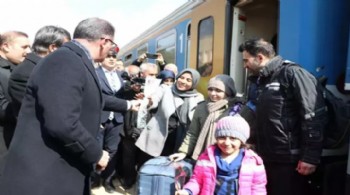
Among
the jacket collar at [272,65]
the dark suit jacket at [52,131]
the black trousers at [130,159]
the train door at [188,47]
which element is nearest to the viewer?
the dark suit jacket at [52,131]

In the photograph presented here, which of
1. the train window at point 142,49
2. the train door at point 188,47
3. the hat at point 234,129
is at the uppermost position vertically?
the train window at point 142,49

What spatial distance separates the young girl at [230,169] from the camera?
2330 mm

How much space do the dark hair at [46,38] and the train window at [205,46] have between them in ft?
6.62

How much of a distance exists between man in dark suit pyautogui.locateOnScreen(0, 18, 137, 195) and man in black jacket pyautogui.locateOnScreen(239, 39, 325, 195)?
1191 millimetres

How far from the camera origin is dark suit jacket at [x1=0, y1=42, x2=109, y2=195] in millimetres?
1713

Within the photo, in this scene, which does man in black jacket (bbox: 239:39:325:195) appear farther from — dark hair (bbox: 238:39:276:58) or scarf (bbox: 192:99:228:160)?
scarf (bbox: 192:99:228:160)

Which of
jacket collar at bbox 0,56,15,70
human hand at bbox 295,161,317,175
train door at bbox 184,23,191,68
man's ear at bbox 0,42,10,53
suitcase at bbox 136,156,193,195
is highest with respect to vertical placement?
train door at bbox 184,23,191,68

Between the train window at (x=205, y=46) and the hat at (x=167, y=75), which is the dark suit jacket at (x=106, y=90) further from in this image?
the train window at (x=205, y=46)

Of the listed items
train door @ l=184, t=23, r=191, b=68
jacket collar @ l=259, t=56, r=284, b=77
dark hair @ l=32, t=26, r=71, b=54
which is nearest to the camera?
dark hair @ l=32, t=26, r=71, b=54

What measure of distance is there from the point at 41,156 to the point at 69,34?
100 centimetres

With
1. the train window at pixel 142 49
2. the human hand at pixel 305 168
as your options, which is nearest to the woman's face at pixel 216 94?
the human hand at pixel 305 168

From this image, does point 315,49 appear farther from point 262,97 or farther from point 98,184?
point 98,184

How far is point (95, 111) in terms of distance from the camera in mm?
1941

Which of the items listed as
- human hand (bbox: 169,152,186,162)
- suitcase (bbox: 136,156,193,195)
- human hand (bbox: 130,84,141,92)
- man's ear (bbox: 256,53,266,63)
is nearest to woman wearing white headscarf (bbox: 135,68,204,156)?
human hand (bbox: 169,152,186,162)
